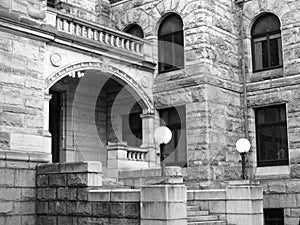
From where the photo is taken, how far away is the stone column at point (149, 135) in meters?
17.7

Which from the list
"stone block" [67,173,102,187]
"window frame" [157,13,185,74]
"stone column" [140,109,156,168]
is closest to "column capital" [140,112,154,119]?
"stone column" [140,109,156,168]

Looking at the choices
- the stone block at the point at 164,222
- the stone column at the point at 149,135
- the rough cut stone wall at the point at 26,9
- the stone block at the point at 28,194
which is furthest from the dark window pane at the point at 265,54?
the stone block at the point at 28,194

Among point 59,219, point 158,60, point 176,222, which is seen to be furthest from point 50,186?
point 158,60

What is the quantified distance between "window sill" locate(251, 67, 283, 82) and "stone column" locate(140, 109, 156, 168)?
3.82 meters

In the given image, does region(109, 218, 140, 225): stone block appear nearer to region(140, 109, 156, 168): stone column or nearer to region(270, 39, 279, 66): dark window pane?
region(140, 109, 156, 168): stone column

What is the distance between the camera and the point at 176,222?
10438 mm

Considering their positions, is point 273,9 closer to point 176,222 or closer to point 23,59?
point 23,59

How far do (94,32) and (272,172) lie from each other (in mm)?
A: 7333

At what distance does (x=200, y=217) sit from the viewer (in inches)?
516

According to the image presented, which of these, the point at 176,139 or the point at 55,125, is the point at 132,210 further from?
the point at 55,125

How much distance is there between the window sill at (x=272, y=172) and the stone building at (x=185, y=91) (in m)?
0.03

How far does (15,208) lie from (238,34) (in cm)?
1036

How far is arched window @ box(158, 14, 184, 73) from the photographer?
18.2 metres

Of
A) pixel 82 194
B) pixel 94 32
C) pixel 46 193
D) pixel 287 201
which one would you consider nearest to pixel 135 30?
pixel 94 32
